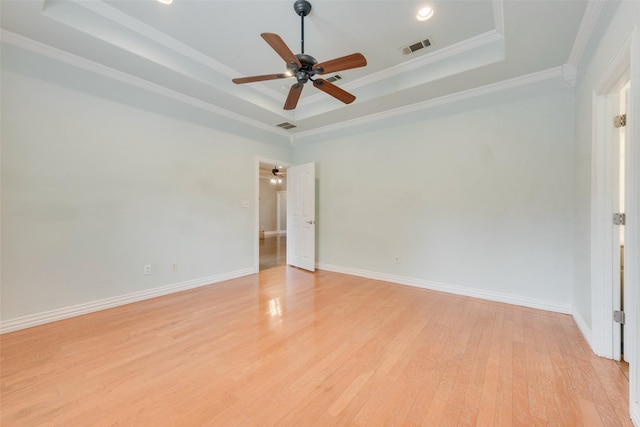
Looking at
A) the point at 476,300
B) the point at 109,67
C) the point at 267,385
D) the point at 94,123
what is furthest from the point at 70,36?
the point at 476,300

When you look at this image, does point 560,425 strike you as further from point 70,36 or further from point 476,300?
point 70,36

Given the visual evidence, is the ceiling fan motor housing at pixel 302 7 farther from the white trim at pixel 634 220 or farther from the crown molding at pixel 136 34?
the white trim at pixel 634 220

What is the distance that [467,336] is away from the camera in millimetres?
2318

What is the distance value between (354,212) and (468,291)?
83.4 inches

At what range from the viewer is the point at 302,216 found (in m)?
4.99

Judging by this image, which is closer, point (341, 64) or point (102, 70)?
point (341, 64)

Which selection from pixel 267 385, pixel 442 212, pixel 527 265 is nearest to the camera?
pixel 267 385

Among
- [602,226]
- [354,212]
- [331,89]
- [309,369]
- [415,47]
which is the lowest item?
[309,369]

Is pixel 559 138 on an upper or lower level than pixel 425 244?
upper

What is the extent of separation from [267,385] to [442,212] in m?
3.12

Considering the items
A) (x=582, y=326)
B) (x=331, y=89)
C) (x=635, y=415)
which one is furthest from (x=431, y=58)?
(x=635, y=415)

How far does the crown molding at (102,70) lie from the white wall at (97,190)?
0.24 feet

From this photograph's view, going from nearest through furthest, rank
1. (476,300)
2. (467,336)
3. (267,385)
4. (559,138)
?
(267,385)
(467,336)
(559,138)
(476,300)

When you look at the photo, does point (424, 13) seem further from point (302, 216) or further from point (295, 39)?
point (302, 216)
